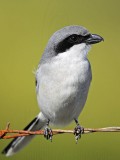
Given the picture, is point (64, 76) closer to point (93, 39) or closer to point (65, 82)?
point (65, 82)

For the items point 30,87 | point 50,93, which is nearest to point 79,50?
point 50,93

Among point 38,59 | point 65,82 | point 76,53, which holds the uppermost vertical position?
point 38,59

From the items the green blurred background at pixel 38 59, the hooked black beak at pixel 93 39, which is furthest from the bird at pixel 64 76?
the green blurred background at pixel 38 59

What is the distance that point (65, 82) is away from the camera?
9.81 feet

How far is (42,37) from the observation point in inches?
171

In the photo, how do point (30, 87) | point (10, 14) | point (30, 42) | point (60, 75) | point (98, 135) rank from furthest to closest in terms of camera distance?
point (10, 14), point (30, 42), point (30, 87), point (98, 135), point (60, 75)

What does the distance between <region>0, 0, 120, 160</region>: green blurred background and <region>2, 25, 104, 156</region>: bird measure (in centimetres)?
36

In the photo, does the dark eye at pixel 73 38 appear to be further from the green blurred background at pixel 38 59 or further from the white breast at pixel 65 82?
the green blurred background at pixel 38 59

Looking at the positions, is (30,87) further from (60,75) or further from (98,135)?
(60,75)

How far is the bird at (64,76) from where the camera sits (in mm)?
3006

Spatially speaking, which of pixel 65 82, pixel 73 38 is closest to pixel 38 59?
pixel 73 38

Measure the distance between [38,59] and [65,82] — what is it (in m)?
1.11

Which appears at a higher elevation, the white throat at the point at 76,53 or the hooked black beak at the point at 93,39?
the hooked black beak at the point at 93,39

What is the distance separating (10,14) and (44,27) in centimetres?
63
